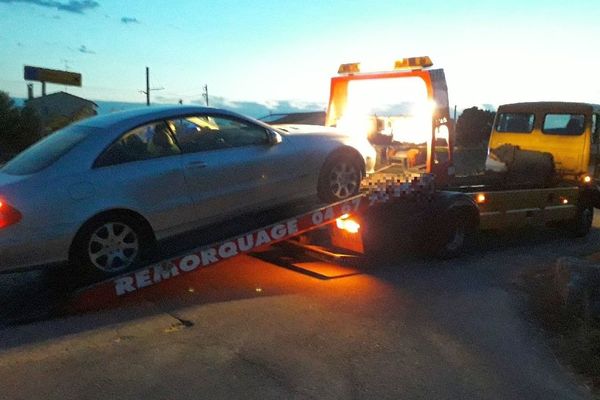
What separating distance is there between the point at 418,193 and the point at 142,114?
376 cm

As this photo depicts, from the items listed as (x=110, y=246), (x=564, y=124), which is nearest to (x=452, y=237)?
(x=564, y=124)

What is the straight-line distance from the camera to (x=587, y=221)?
1064 centimetres

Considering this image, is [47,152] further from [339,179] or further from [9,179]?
[339,179]

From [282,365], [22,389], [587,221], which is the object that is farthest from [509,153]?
[22,389]

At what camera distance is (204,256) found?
19.3 feet

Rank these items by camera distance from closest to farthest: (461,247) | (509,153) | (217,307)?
(217,307), (461,247), (509,153)

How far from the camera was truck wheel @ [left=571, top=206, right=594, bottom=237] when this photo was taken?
1047 centimetres

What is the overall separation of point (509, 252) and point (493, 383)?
513 cm

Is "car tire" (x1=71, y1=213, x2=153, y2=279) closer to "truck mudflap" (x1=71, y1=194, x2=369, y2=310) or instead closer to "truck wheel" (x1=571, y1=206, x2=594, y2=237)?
"truck mudflap" (x1=71, y1=194, x2=369, y2=310)

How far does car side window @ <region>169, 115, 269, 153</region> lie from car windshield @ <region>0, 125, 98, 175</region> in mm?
850

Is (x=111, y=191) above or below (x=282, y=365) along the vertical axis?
above

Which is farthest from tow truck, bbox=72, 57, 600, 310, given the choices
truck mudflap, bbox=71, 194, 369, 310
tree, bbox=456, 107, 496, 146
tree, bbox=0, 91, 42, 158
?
tree, bbox=0, 91, 42, 158

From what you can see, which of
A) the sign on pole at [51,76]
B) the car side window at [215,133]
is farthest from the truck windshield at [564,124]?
the sign on pole at [51,76]

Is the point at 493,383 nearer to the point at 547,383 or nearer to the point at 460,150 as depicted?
the point at 547,383
